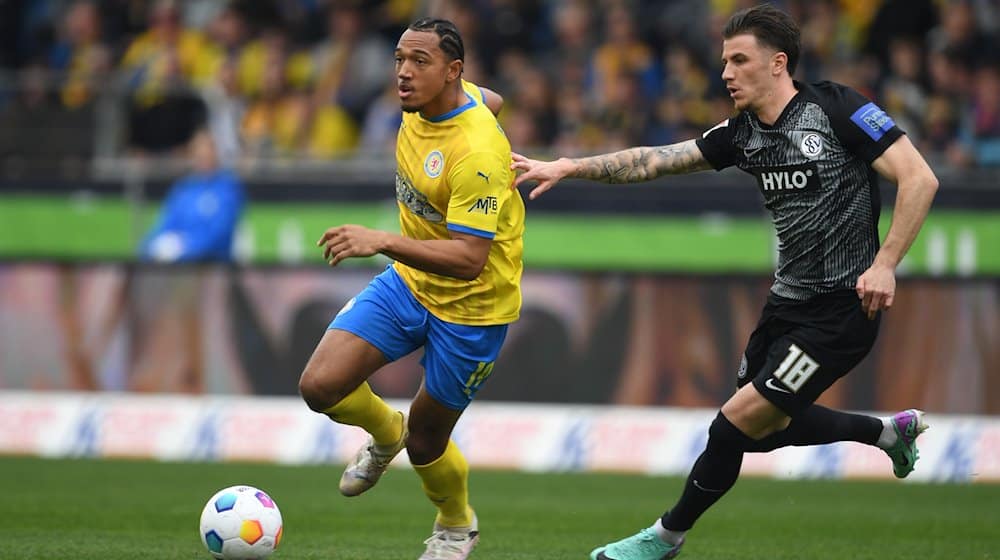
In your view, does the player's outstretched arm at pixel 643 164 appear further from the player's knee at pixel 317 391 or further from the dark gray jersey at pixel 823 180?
the player's knee at pixel 317 391

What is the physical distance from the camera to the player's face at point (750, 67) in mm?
6809

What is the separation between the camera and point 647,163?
7309 millimetres

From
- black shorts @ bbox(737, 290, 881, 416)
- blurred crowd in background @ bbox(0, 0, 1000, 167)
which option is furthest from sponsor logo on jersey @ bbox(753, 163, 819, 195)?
blurred crowd in background @ bbox(0, 0, 1000, 167)

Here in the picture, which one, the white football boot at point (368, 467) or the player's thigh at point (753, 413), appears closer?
the player's thigh at point (753, 413)

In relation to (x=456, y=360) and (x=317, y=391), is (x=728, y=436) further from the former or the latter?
(x=317, y=391)

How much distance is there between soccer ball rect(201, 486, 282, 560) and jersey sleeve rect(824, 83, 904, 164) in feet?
9.99

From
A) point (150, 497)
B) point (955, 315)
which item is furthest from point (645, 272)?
point (150, 497)

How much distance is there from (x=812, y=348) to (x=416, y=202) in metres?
1.92

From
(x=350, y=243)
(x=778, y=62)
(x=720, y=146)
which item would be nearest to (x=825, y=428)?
(x=720, y=146)

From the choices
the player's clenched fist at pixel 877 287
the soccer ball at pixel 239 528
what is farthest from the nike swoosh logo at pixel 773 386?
the soccer ball at pixel 239 528

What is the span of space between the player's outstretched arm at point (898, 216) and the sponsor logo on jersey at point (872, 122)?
79 millimetres

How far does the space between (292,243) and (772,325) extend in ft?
29.3

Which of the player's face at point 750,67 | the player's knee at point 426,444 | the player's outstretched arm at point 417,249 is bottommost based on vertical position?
the player's knee at point 426,444

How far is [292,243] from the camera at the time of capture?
15414 millimetres
